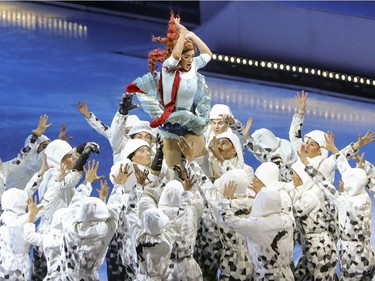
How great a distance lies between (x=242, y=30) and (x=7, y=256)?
908 centimetres

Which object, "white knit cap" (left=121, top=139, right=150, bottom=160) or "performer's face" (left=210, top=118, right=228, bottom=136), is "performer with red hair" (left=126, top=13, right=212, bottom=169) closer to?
"white knit cap" (left=121, top=139, right=150, bottom=160)

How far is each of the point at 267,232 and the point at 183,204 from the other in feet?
2.55

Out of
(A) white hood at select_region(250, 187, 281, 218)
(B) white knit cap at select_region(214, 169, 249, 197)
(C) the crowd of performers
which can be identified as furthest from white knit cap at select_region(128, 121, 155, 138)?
(A) white hood at select_region(250, 187, 281, 218)

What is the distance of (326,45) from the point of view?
2081 cm

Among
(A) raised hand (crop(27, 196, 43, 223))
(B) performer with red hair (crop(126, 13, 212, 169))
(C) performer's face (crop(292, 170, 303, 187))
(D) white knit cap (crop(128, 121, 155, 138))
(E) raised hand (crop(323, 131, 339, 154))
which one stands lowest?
(A) raised hand (crop(27, 196, 43, 223))

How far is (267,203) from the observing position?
42.1 ft

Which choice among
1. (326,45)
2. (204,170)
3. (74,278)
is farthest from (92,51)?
(74,278)

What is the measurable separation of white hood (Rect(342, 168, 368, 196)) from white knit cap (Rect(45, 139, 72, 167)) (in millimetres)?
2694

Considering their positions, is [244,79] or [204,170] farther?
[244,79]

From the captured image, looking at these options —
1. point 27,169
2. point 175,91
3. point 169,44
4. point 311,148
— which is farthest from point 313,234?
point 27,169

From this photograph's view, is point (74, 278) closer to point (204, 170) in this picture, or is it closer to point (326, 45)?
point (204, 170)

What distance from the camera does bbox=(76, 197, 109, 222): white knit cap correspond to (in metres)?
12.5

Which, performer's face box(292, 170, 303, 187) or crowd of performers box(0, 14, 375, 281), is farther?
performer's face box(292, 170, 303, 187)

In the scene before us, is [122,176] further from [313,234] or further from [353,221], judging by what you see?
[353,221]
